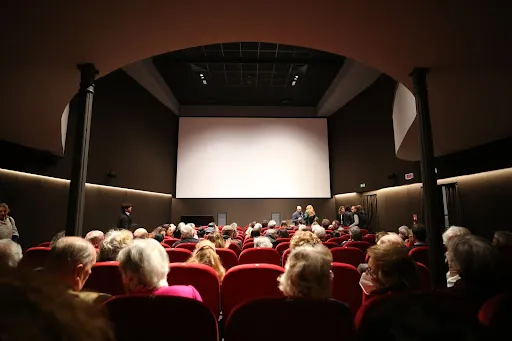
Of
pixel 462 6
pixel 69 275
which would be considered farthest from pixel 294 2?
pixel 69 275

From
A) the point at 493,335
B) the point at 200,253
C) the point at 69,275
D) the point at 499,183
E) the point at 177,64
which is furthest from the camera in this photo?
the point at 177,64

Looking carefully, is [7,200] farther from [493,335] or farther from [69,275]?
[493,335]

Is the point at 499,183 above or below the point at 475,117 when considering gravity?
below

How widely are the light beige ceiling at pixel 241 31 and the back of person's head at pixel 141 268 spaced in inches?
88.7

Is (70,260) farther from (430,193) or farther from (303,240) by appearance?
(430,193)

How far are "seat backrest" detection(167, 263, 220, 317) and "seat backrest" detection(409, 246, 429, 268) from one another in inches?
91.8

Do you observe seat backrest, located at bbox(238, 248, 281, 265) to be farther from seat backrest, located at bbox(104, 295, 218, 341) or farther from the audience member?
seat backrest, located at bbox(104, 295, 218, 341)

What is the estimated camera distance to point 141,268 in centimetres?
172

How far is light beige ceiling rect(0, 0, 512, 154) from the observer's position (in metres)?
2.79

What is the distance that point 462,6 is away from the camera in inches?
104

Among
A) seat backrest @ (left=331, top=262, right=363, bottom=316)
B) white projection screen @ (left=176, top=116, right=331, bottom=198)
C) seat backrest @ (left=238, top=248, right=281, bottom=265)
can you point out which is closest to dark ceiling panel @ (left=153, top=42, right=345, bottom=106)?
white projection screen @ (left=176, top=116, right=331, bottom=198)

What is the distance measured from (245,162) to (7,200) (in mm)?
8219

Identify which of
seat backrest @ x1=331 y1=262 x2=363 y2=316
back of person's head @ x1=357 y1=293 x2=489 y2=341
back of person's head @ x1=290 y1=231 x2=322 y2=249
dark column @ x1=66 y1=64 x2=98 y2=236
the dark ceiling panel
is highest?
the dark ceiling panel

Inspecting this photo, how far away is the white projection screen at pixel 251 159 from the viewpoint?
12695mm
